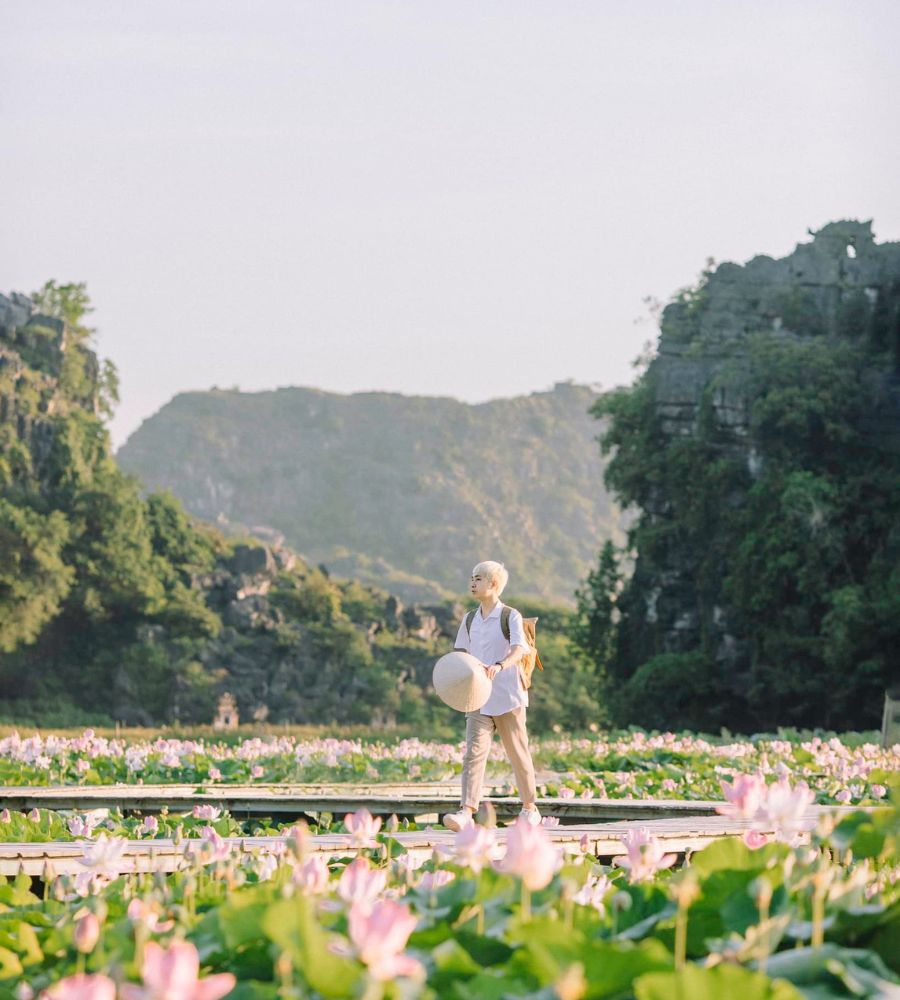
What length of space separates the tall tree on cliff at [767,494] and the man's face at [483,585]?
82.1 feet

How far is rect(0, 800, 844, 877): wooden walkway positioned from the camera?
4.83 metres

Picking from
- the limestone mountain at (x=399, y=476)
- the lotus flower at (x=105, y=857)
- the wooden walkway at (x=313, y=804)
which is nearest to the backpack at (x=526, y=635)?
the wooden walkway at (x=313, y=804)

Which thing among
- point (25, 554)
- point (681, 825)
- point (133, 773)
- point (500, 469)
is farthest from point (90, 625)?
point (500, 469)

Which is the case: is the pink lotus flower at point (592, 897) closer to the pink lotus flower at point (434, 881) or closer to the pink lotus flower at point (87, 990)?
the pink lotus flower at point (434, 881)

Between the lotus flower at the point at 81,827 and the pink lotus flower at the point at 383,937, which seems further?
the lotus flower at the point at 81,827

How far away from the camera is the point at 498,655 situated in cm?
748

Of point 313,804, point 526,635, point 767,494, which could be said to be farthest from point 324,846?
point 767,494

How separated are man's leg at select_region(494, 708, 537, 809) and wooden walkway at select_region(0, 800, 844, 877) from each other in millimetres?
826

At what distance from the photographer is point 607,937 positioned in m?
3.21

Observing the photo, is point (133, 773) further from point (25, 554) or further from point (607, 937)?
point (25, 554)

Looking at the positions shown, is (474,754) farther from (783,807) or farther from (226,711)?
(226,711)

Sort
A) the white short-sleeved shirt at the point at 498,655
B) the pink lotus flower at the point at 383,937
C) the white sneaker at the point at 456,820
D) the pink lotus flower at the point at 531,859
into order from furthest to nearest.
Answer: the white short-sleeved shirt at the point at 498,655 → the white sneaker at the point at 456,820 → the pink lotus flower at the point at 531,859 → the pink lotus flower at the point at 383,937

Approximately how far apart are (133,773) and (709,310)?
29.5m

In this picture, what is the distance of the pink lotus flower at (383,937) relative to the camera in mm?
2359
